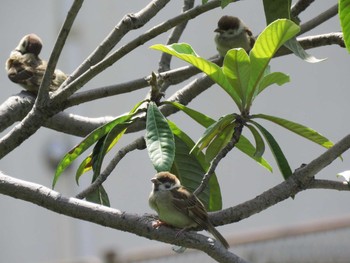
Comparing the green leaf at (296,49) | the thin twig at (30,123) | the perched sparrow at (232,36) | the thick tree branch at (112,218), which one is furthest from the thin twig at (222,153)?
the perched sparrow at (232,36)

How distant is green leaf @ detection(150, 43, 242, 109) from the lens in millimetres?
1925

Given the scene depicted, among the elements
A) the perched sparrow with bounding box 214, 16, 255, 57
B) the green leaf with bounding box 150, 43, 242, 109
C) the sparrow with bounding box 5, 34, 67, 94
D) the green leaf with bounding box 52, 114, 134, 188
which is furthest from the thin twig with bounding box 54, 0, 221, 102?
the perched sparrow with bounding box 214, 16, 255, 57

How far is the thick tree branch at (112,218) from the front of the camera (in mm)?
1743

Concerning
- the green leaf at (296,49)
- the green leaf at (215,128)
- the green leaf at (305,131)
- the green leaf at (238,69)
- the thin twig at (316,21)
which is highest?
the thin twig at (316,21)

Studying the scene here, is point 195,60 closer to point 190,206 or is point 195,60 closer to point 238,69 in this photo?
point 238,69

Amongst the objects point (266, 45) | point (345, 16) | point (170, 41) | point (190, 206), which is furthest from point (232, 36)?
point (345, 16)

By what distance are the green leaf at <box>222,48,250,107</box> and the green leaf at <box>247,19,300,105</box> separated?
1 cm

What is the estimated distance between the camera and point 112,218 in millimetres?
1910

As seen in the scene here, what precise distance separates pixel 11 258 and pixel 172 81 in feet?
20.7

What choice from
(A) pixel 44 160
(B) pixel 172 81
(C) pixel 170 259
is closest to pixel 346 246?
(C) pixel 170 259

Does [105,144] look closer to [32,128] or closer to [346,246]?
[32,128]

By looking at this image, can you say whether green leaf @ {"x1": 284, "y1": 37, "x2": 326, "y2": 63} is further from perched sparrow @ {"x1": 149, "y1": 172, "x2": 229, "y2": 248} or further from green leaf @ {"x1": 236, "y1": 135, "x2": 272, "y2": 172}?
perched sparrow @ {"x1": 149, "y1": 172, "x2": 229, "y2": 248}

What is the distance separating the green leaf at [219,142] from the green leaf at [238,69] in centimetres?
11

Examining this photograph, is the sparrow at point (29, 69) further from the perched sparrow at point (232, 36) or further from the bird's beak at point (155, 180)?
the bird's beak at point (155, 180)
